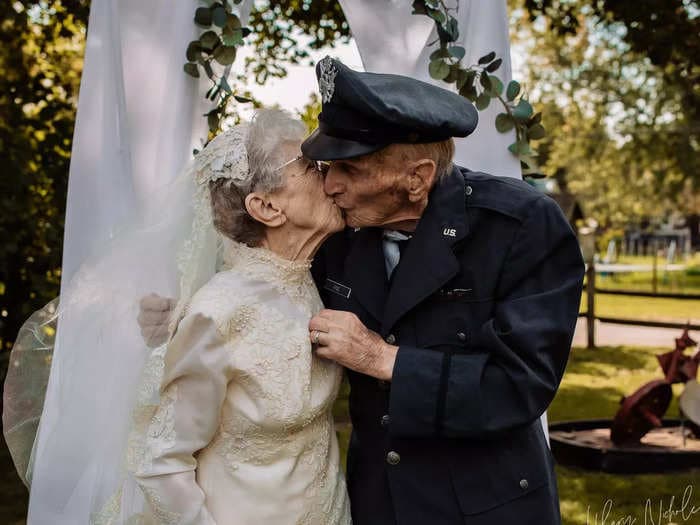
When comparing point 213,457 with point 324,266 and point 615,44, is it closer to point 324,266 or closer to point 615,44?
point 324,266

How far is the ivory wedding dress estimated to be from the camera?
90.5 inches

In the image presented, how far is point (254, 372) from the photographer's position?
2361 millimetres

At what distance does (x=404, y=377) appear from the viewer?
2400mm

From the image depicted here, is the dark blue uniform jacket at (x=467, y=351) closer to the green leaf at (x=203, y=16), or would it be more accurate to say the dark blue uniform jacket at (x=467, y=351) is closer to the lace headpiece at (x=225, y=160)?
the lace headpiece at (x=225, y=160)

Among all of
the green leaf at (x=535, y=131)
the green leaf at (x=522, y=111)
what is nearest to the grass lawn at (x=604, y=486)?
the green leaf at (x=535, y=131)

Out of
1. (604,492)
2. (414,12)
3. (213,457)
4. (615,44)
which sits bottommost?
(604,492)

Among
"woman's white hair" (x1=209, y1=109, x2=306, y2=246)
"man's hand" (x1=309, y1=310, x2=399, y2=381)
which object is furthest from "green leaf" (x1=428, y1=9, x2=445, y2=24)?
"man's hand" (x1=309, y1=310, x2=399, y2=381)

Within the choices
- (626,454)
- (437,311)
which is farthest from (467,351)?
(626,454)

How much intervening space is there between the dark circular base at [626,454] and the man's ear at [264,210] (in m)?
5.58

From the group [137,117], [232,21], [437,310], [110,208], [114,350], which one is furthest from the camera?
[232,21]

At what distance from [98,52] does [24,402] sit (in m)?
1.24

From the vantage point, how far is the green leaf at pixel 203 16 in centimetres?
323

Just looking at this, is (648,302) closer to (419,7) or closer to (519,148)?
(519,148)

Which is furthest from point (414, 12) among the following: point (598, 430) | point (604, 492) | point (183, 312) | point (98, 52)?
point (598, 430)
